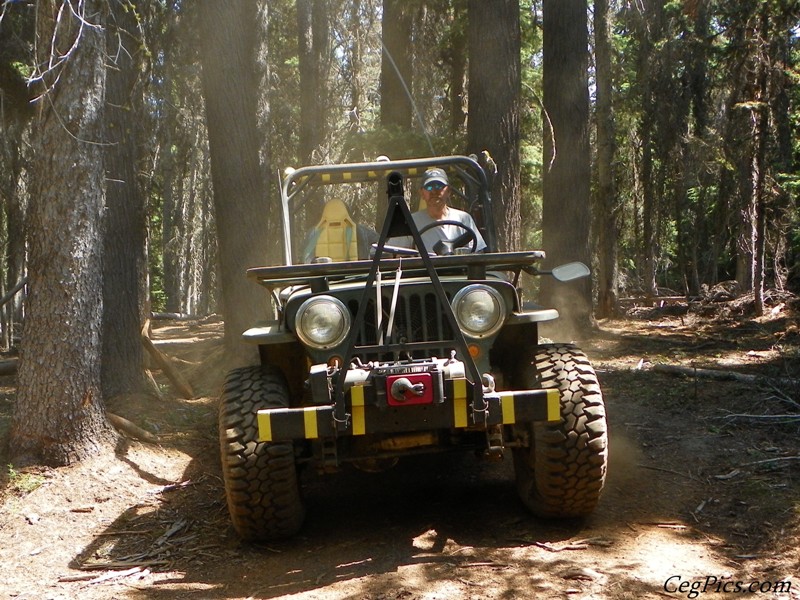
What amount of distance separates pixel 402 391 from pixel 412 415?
0.63ft

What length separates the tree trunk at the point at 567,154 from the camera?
12.3 meters

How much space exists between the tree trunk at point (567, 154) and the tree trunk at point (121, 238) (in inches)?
244

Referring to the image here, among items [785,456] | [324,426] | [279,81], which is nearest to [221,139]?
[324,426]

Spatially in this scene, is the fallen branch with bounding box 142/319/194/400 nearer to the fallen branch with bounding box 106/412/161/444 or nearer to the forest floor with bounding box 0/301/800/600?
the forest floor with bounding box 0/301/800/600

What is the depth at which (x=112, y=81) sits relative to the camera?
26.5 feet

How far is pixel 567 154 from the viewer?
12.5 metres

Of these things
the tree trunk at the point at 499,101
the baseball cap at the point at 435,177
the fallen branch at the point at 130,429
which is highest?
the tree trunk at the point at 499,101

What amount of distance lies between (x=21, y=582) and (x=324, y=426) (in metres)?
1.97

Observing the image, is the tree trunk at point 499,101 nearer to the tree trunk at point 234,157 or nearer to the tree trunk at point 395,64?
the tree trunk at point 234,157

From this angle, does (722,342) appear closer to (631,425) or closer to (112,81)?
(631,425)

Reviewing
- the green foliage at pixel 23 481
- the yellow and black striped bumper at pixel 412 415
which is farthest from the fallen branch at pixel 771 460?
the green foliage at pixel 23 481

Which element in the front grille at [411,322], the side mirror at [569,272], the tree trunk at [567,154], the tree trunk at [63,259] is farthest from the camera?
the tree trunk at [567,154]

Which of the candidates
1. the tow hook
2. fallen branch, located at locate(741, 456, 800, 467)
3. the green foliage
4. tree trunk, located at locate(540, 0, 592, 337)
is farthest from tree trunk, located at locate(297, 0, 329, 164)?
the tow hook

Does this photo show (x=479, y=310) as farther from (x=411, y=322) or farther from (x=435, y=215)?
(x=435, y=215)
